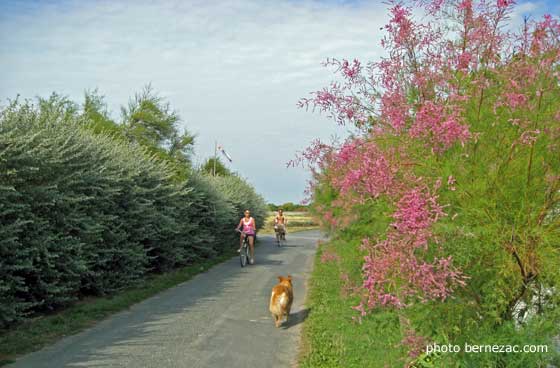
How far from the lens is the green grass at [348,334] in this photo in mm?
4723

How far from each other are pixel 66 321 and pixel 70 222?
5.87 feet

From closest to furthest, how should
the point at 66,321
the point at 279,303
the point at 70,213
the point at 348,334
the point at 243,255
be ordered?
the point at 348,334
the point at 66,321
the point at 279,303
the point at 70,213
the point at 243,255

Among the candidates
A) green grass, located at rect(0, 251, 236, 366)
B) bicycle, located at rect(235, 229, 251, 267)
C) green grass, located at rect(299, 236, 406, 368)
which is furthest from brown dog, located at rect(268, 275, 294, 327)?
bicycle, located at rect(235, 229, 251, 267)

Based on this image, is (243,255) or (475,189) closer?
(475,189)

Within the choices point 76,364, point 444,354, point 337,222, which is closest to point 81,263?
point 76,364

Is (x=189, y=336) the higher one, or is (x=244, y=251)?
(x=244, y=251)

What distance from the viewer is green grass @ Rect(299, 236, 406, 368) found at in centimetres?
472

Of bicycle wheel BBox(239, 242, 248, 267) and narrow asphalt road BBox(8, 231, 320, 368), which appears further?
bicycle wheel BBox(239, 242, 248, 267)

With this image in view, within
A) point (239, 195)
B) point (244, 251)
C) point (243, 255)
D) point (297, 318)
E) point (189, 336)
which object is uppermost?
→ point (239, 195)

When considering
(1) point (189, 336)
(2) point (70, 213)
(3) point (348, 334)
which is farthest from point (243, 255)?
(3) point (348, 334)

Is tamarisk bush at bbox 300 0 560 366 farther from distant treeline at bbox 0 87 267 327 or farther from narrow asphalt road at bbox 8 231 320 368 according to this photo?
distant treeline at bbox 0 87 267 327

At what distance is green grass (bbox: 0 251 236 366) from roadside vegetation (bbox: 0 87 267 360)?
3 cm

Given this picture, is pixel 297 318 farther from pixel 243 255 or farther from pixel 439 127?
pixel 243 255

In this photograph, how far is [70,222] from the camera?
9.70 m
